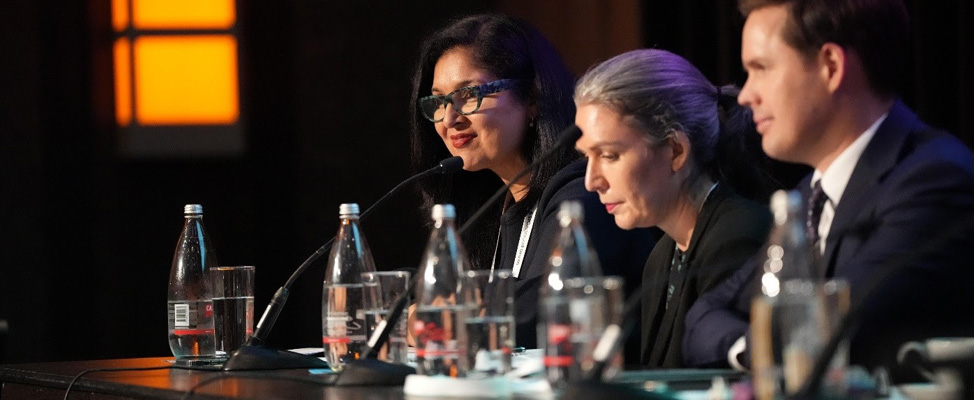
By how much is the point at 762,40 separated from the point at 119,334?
3.95 meters

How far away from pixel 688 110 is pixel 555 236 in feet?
1.30

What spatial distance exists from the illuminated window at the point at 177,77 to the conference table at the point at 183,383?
10.3 feet

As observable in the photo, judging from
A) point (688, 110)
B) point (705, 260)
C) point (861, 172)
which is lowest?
point (705, 260)

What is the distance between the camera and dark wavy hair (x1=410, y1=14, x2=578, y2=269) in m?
3.00

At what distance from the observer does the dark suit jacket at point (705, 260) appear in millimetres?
2271

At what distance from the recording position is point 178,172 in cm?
572

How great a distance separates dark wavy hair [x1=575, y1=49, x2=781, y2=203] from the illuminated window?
11.4 feet

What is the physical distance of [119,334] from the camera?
18.0ft

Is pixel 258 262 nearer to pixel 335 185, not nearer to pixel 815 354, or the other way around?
pixel 335 185

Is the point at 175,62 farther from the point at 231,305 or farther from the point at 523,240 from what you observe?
the point at 231,305

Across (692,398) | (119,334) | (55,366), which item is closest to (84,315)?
(119,334)

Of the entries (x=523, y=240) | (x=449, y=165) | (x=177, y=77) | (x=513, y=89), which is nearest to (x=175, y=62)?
(x=177, y=77)

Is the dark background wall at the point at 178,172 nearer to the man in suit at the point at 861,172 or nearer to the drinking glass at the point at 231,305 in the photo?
the drinking glass at the point at 231,305

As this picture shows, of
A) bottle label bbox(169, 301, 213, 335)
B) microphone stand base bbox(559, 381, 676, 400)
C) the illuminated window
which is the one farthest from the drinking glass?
the illuminated window
